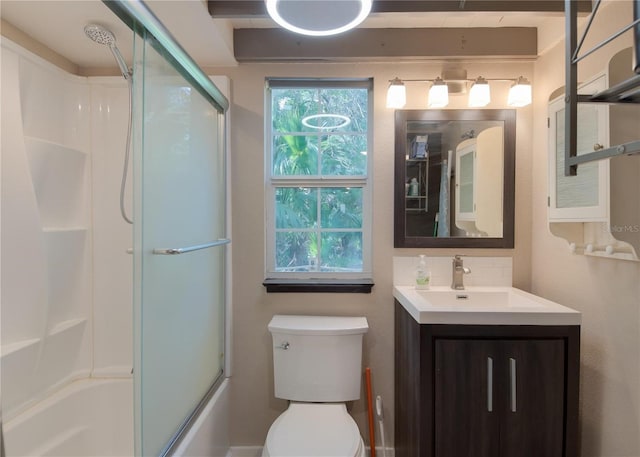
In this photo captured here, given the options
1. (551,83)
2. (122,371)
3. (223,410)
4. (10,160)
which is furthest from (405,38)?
(122,371)

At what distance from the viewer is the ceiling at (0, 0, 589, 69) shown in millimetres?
1370

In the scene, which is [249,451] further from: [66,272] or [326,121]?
[326,121]

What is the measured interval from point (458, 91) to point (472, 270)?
969 mm

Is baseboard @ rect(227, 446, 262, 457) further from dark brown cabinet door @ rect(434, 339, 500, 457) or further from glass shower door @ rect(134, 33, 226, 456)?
dark brown cabinet door @ rect(434, 339, 500, 457)

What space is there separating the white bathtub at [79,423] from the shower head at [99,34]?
167 centimetres

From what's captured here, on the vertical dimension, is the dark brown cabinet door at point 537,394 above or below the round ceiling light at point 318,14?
below

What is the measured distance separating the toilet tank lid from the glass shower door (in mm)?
344

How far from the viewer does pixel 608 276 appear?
4.56 feet

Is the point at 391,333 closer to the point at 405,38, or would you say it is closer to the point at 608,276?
the point at 608,276

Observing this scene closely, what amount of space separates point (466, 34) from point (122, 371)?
8.45 ft

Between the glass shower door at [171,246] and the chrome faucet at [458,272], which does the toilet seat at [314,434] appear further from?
the chrome faucet at [458,272]

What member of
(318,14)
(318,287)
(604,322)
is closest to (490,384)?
(604,322)

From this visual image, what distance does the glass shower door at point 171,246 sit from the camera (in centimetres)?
105

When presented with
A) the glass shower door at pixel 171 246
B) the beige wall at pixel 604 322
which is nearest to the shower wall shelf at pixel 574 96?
the beige wall at pixel 604 322
